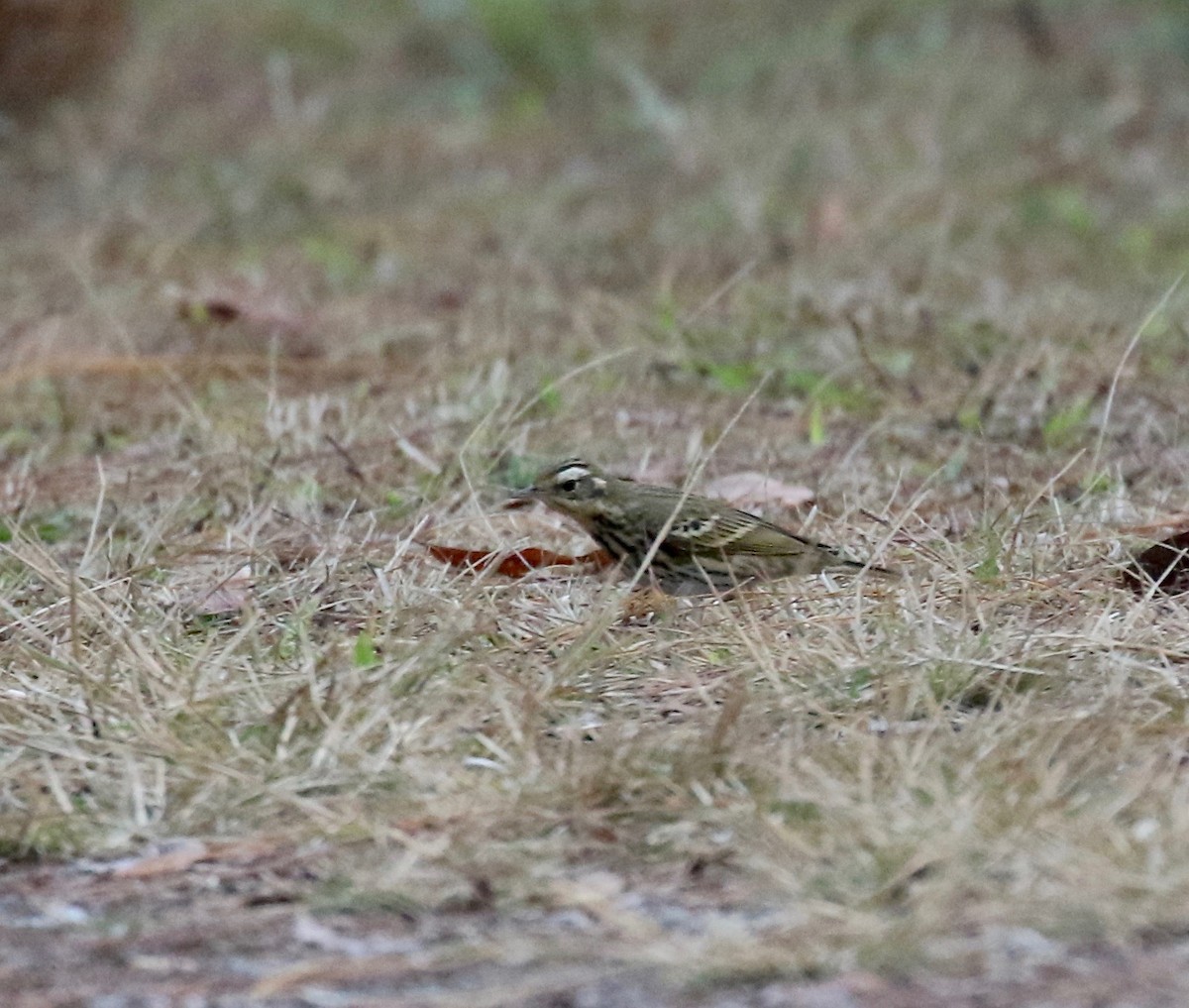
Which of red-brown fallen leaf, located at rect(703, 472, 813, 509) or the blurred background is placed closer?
red-brown fallen leaf, located at rect(703, 472, 813, 509)

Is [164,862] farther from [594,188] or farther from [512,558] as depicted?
[594,188]

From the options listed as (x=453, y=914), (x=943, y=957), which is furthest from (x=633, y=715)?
(x=943, y=957)

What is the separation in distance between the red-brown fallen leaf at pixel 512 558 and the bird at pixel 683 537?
3.5 inches

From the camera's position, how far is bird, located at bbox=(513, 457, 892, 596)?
14.3ft

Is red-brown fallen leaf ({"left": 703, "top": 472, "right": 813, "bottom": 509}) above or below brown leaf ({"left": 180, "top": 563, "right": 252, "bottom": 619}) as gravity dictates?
below

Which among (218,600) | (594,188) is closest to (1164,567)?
(218,600)

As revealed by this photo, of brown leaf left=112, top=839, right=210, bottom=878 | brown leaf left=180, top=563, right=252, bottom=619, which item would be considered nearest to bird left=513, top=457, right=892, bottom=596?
brown leaf left=180, top=563, right=252, bottom=619

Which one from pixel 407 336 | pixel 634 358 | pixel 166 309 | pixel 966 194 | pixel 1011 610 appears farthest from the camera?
pixel 966 194

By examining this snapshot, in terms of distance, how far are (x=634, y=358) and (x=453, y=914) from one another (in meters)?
3.84

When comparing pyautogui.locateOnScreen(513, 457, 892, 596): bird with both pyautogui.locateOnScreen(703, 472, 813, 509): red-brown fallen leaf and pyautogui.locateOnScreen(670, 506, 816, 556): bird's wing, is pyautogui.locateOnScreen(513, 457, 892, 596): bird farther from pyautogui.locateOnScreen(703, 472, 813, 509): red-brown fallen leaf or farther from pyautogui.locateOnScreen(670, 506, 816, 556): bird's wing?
pyautogui.locateOnScreen(703, 472, 813, 509): red-brown fallen leaf

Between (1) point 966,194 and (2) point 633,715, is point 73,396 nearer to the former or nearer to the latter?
(2) point 633,715

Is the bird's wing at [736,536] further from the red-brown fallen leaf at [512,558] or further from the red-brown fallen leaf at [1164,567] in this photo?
the red-brown fallen leaf at [1164,567]

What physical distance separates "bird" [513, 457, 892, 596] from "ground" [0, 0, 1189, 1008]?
0.07m

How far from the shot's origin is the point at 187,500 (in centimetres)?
512
